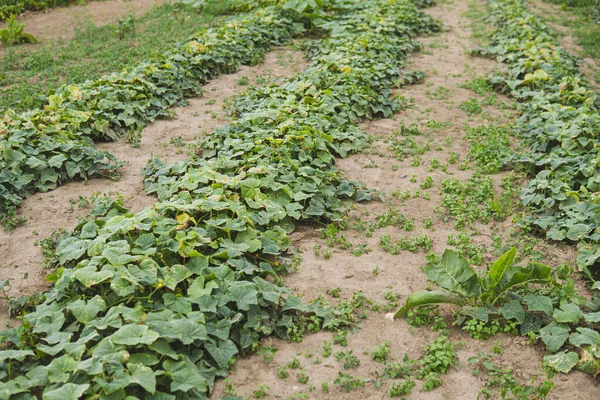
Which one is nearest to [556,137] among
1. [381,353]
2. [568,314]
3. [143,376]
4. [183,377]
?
[568,314]

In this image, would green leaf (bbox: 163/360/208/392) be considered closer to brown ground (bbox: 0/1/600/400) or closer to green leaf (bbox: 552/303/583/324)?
brown ground (bbox: 0/1/600/400)

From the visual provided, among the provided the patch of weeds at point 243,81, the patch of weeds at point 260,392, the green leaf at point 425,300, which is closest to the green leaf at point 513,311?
the green leaf at point 425,300

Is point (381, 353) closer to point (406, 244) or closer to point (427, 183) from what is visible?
point (406, 244)

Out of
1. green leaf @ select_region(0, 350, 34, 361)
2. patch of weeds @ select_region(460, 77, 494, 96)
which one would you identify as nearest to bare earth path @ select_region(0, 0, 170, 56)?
patch of weeds @ select_region(460, 77, 494, 96)

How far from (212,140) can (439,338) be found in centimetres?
358

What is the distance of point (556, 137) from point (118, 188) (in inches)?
193

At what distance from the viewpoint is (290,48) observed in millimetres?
10805

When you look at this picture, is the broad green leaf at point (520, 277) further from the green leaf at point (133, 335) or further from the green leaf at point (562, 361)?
the green leaf at point (133, 335)

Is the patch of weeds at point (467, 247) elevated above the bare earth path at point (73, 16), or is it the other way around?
the bare earth path at point (73, 16)

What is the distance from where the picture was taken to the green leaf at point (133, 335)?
129 inches

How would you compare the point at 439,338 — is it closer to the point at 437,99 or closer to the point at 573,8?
the point at 437,99

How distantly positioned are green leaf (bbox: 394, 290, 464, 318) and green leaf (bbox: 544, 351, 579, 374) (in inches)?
27.7

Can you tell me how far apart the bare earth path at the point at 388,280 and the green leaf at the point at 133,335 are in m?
0.54

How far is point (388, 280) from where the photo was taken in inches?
181
